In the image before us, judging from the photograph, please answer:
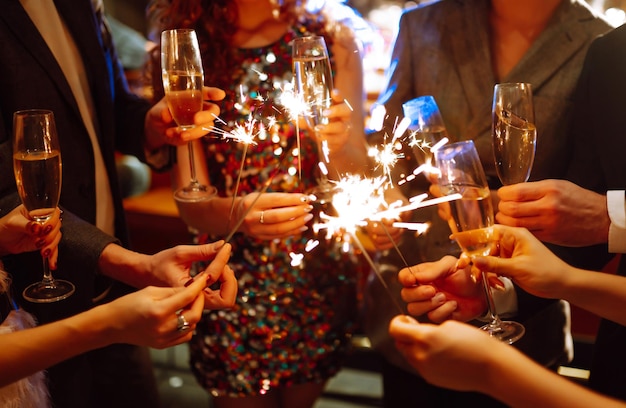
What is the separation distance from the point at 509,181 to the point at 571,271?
0.38m

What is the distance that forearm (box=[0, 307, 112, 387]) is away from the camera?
4.16 feet

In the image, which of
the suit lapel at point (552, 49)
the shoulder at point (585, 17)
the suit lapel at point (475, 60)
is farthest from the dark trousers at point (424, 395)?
the shoulder at point (585, 17)

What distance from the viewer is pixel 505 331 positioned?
5.29ft

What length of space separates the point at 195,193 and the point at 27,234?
1.66ft

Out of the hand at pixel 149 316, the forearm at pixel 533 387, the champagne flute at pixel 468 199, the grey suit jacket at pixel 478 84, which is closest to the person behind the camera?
the forearm at pixel 533 387

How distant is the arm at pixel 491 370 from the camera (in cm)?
111

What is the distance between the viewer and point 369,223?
2096mm

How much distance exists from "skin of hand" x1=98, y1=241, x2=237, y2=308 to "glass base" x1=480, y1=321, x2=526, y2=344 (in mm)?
644

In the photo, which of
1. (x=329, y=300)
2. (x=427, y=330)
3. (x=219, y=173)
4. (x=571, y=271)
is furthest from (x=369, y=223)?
(x=427, y=330)

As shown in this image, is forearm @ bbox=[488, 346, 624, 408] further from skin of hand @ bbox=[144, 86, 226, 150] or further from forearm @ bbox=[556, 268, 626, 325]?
skin of hand @ bbox=[144, 86, 226, 150]

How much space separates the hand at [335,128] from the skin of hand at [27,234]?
31.9 inches

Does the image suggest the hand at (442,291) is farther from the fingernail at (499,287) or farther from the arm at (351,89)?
the arm at (351,89)

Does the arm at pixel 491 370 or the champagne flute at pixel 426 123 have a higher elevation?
the champagne flute at pixel 426 123

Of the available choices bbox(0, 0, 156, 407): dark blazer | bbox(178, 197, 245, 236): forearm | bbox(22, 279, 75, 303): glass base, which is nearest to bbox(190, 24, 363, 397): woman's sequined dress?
bbox(178, 197, 245, 236): forearm
